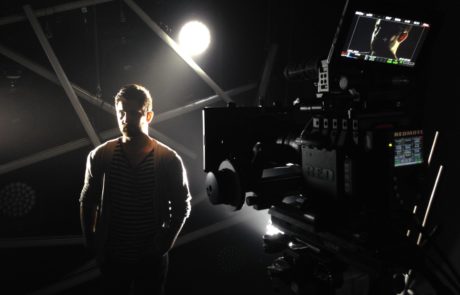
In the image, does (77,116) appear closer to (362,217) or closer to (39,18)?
(39,18)

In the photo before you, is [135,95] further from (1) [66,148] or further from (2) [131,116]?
(1) [66,148]

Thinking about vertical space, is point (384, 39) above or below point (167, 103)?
above

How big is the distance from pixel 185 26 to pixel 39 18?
3.65 ft

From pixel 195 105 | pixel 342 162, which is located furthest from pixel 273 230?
pixel 195 105

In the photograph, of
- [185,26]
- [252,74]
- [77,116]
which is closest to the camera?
[77,116]

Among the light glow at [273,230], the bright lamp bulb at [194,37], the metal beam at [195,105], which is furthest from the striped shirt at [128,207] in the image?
the bright lamp bulb at [194,37]

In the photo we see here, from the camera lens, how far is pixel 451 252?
11.0 feet

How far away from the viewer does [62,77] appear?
273 centimetres

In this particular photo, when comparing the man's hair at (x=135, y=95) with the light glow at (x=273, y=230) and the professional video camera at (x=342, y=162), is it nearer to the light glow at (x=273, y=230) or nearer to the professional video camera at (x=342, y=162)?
the professional video camera at (x=342, y=162)

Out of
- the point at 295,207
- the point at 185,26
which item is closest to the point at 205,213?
the point at 185,26

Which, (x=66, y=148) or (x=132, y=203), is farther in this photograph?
(x=66, y=148)

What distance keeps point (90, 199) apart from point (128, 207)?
0.21 metres

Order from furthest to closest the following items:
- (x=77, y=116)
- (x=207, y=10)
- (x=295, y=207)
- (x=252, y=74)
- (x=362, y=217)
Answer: (x=252, y=74) → (x=207, y=10) → (x=77, y=116) → (x=295, y=207) → (x=362, y=217)

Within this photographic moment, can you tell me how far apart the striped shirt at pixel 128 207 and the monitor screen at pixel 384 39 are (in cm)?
127
